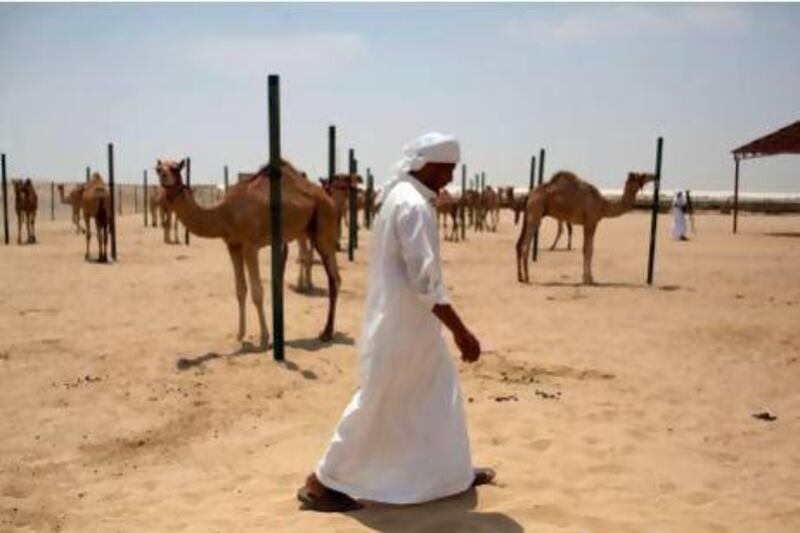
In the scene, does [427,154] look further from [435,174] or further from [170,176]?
[170,176]

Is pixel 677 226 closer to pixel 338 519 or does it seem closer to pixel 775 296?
pixel 775 296

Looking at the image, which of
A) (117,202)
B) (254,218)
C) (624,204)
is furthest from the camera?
(117,202)

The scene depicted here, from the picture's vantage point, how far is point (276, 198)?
7.35 meters

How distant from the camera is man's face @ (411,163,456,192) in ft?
13.3

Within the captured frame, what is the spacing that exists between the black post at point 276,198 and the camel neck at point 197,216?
2.25 feet

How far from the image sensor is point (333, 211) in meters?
9.01

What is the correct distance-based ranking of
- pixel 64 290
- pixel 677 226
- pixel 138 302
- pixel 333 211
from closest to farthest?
pixel 333 211
pixel 138 302
pixel 64 290
pixel 677 226

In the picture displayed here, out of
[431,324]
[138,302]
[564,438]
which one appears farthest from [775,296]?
[431,324]

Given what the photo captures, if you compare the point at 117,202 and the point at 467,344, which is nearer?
the point at 467,344

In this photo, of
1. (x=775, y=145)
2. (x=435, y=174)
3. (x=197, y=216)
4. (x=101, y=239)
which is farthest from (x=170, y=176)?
(x=775, y=145)

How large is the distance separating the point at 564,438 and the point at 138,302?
7.70 metres

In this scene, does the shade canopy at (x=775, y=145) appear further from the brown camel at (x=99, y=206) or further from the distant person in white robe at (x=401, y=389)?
the distant person in white robe at (x=401, y=389)

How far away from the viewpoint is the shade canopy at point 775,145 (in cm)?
3091

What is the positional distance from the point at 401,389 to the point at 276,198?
12.3ft
